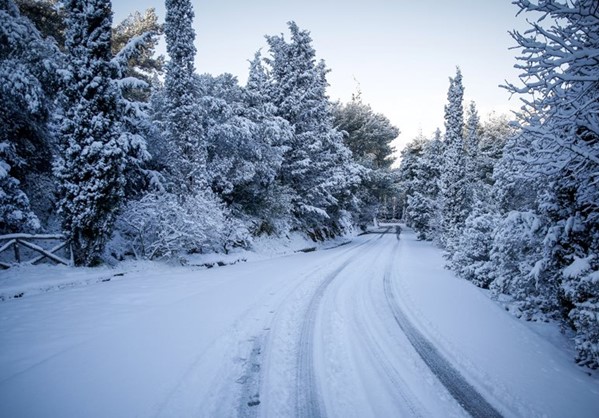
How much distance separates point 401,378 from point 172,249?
10408 millimetres

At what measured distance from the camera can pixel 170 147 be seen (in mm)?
15000

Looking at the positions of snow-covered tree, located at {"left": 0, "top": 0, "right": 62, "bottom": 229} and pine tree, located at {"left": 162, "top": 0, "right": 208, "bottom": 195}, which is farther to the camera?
pine tree, located at {"left": 162, "top": 0, "right": 208, "bottom": 195}

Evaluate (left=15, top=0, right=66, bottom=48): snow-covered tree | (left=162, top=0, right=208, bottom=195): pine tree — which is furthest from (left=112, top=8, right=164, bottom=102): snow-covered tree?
(left=162, top=0, right=208, bottom=195): pine tree

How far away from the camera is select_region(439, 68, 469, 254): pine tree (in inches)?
894

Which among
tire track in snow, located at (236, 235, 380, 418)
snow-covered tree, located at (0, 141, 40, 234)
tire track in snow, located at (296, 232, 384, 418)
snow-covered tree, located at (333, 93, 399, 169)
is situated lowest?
tire track in snow, located at (296, 232, 384, 418)

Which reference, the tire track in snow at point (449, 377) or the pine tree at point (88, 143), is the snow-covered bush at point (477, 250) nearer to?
the tire track in snow at point (449, 377)

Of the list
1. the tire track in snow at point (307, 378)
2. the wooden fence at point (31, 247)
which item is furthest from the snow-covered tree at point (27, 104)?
the tire track in snow at point (307, 378)

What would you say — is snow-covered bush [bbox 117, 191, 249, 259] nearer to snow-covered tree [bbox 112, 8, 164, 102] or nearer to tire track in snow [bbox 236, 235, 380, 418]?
tire track in snow [bbox 236, 235, 380, 418]

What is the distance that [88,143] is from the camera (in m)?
10.4

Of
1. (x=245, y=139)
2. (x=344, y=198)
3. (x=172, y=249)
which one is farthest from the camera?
(x=344, y=198)

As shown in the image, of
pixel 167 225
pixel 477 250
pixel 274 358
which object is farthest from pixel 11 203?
pixel 477 250

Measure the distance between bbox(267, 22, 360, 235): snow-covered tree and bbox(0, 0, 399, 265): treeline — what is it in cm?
11

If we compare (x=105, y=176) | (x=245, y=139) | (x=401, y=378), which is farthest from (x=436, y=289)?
(x=245, y=139)

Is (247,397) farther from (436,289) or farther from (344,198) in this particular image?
(344,198)
